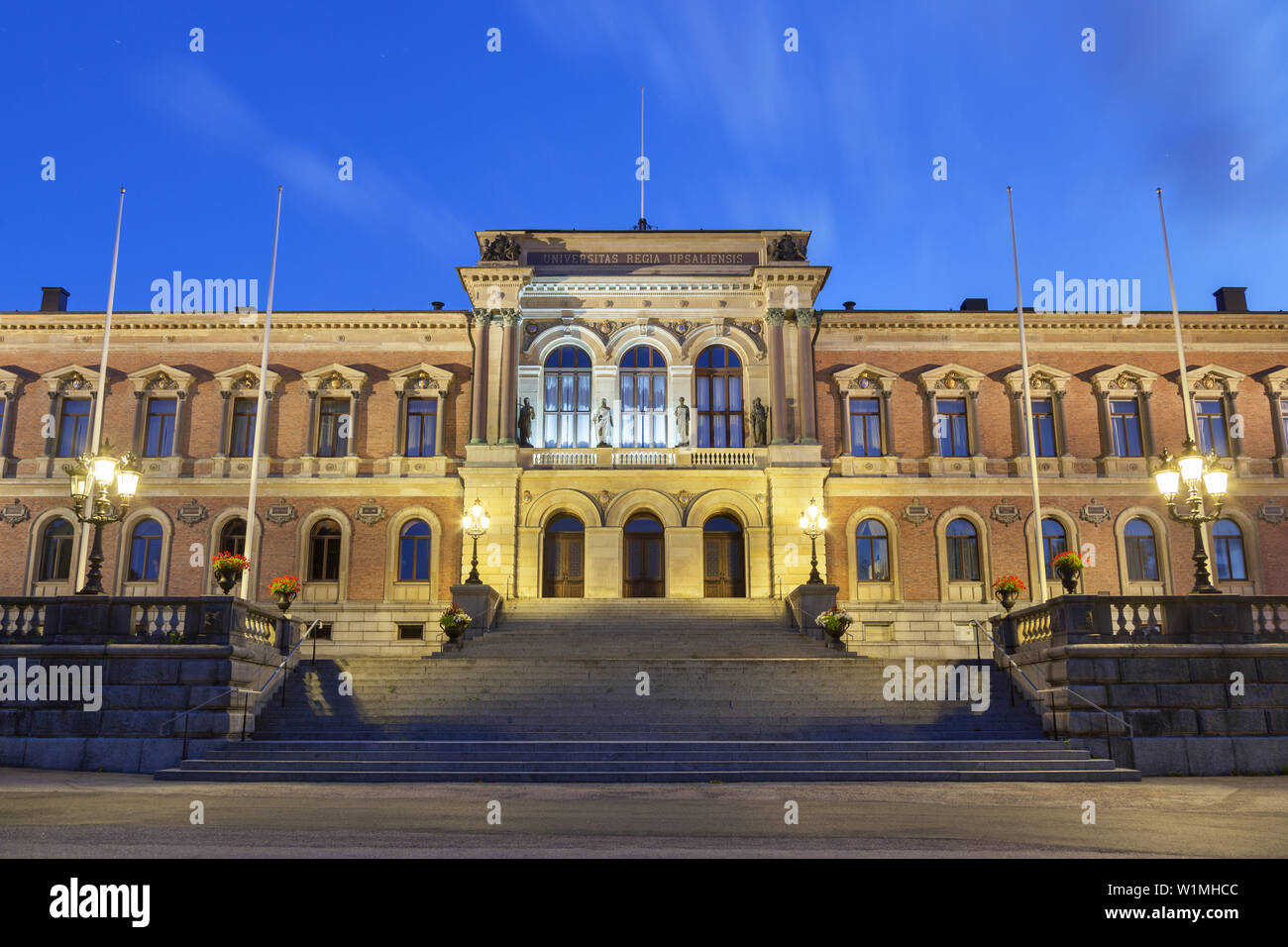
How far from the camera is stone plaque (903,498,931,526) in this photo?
35.3 m

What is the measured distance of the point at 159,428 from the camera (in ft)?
120

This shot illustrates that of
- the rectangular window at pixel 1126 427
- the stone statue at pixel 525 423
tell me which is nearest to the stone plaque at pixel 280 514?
the stone statue at pixel 525 423

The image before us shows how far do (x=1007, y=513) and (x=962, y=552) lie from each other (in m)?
2.19

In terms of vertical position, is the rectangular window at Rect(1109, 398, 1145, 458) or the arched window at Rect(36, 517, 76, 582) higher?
the rectangular window at Rect(1109, 398, 1145, 458)

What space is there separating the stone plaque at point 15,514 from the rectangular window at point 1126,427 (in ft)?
135

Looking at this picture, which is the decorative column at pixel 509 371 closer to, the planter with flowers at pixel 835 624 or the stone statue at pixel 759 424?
the stone statue at pixel 759 424

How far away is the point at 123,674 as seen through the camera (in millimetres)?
17219

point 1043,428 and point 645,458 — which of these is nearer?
point 645,458

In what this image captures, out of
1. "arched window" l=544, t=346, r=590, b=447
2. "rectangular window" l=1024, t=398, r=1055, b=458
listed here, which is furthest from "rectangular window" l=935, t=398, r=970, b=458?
"arched window" l=544, t=346, r=590, b=447

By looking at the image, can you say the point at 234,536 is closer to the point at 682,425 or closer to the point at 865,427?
the point at 682,425

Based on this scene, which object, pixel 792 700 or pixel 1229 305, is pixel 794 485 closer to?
pixel 792 700

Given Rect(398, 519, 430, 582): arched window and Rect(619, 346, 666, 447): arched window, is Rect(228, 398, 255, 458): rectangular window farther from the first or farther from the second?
Rect(619, 346, 666, 447): arched window

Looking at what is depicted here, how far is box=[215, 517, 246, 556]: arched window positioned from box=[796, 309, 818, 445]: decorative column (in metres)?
21.2

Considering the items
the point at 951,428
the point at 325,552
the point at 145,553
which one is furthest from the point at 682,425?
the point at 145,553
